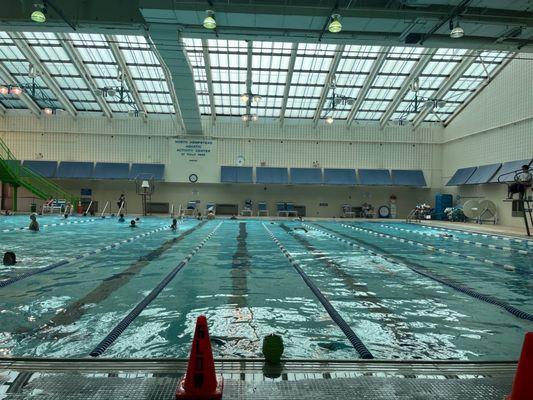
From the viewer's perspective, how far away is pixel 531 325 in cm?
419

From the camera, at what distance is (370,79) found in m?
21.0

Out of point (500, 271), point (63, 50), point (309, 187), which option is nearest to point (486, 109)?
point (309, 187)

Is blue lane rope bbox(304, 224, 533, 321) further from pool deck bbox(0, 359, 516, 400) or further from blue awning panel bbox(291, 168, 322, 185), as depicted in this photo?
blue awning panel bbox(291, 168, 322, 185)

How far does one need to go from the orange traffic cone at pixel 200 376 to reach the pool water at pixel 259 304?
86 centimetres

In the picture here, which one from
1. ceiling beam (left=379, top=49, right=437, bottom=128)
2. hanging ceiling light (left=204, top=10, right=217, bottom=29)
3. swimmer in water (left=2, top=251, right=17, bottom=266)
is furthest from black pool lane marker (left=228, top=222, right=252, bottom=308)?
ceiling beam (left=379, top=49, right=437, bottom=128)

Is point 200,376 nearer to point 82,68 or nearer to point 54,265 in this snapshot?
point 54,265

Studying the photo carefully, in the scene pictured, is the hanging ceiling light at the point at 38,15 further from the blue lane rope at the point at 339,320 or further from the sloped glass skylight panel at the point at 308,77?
the sloped glass skylight panel at the point at 308,77

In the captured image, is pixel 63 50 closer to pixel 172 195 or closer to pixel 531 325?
pixel 172 195

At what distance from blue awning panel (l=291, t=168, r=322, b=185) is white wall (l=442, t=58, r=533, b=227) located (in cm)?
872

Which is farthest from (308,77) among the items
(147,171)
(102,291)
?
(102,291)

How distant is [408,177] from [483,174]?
5.94 m

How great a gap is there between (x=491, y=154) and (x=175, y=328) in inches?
868

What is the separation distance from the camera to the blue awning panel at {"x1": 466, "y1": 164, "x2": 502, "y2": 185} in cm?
2045

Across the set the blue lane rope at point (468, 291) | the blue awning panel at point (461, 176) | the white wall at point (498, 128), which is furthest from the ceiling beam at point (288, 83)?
the blue lane rope at point (468, 291)
